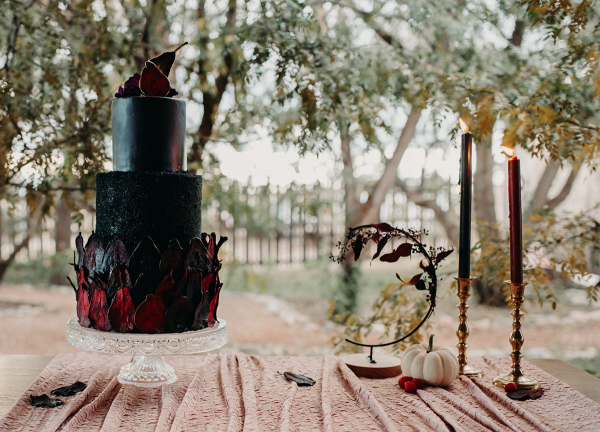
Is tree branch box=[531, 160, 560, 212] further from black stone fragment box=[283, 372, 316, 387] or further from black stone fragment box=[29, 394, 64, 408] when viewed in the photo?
black stone fragment box=[29, 394, 64, 408]

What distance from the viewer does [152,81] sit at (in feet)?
3.42

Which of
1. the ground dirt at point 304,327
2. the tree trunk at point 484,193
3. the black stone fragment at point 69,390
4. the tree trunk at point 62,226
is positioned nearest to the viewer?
the black stone fragment at point 69,390

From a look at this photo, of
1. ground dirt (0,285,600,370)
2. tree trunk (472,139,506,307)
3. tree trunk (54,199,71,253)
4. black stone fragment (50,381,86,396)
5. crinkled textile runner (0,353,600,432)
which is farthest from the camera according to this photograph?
tree trunk (54,199,71,253)

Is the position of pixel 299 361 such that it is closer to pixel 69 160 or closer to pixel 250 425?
pixel 250 425

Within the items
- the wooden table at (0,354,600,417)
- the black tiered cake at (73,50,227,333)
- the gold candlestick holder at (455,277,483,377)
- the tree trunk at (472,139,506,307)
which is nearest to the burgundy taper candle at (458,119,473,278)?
the gold candlestick holder at (455,277,483,377)

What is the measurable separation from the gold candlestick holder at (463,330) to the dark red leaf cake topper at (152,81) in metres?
0.71

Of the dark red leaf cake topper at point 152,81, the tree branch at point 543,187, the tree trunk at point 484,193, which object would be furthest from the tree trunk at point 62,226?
the dark red leaf cake topper at point 152,81

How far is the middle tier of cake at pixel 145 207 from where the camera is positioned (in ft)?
3.30

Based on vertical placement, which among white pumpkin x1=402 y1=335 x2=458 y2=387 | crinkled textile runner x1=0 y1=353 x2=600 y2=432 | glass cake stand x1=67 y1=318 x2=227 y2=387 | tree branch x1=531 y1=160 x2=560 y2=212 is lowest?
crinkled textile runner x1=0 y1=353 x2=600 y2=432

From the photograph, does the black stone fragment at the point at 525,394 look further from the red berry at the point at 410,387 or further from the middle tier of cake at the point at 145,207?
the middle tier of cake at the point at 145,207

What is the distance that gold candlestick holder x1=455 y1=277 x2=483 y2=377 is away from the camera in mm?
1080

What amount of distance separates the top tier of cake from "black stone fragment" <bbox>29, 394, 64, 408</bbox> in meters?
0.44

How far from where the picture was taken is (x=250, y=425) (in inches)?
32.7

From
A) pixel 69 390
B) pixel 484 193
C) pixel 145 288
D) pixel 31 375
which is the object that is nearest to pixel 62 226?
pixel 484 193
